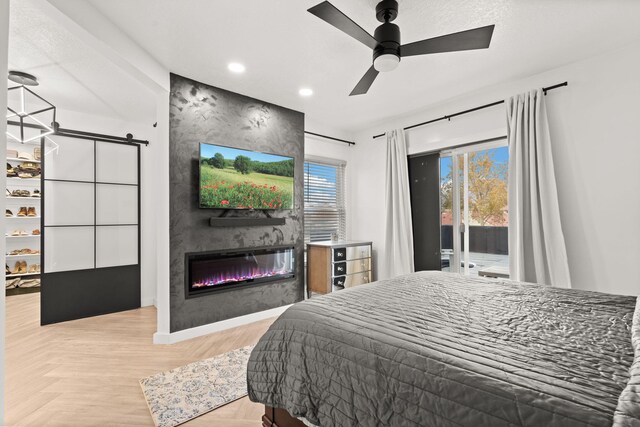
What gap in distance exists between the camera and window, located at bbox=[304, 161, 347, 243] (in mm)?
4660

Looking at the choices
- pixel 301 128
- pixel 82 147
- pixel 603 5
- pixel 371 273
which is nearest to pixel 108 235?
pixel 82 147

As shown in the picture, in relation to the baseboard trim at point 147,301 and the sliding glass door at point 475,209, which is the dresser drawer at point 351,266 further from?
the baseboard trim at point 147,301

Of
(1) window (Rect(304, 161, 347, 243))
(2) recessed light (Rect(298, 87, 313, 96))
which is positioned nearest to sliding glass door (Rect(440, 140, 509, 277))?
(1) window (Rect(304, 161, 347, 243))

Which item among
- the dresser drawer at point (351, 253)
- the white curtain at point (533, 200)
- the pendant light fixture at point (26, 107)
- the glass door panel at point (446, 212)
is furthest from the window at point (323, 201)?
the pendant light fixture at point (26, 107)

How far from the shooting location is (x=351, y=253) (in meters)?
4.37

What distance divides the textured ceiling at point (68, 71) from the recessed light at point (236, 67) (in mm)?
1038

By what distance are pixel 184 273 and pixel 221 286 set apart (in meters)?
0.45

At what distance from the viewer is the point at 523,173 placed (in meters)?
3.17

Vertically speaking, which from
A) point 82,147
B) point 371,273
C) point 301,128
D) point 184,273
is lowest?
point 371,273

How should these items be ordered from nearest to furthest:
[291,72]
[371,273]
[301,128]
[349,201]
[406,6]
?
[406,6]
[291,72]
[301,128]
[371,273]
[349,201]

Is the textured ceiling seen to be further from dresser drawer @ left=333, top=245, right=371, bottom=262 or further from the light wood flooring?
dresser drawer @ left=333, top=245, right=371, bottom=262

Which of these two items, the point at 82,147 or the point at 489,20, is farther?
the point at 82,147

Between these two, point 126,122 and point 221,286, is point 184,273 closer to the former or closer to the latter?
point 221,286

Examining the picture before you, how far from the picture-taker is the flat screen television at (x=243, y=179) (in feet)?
10.7
